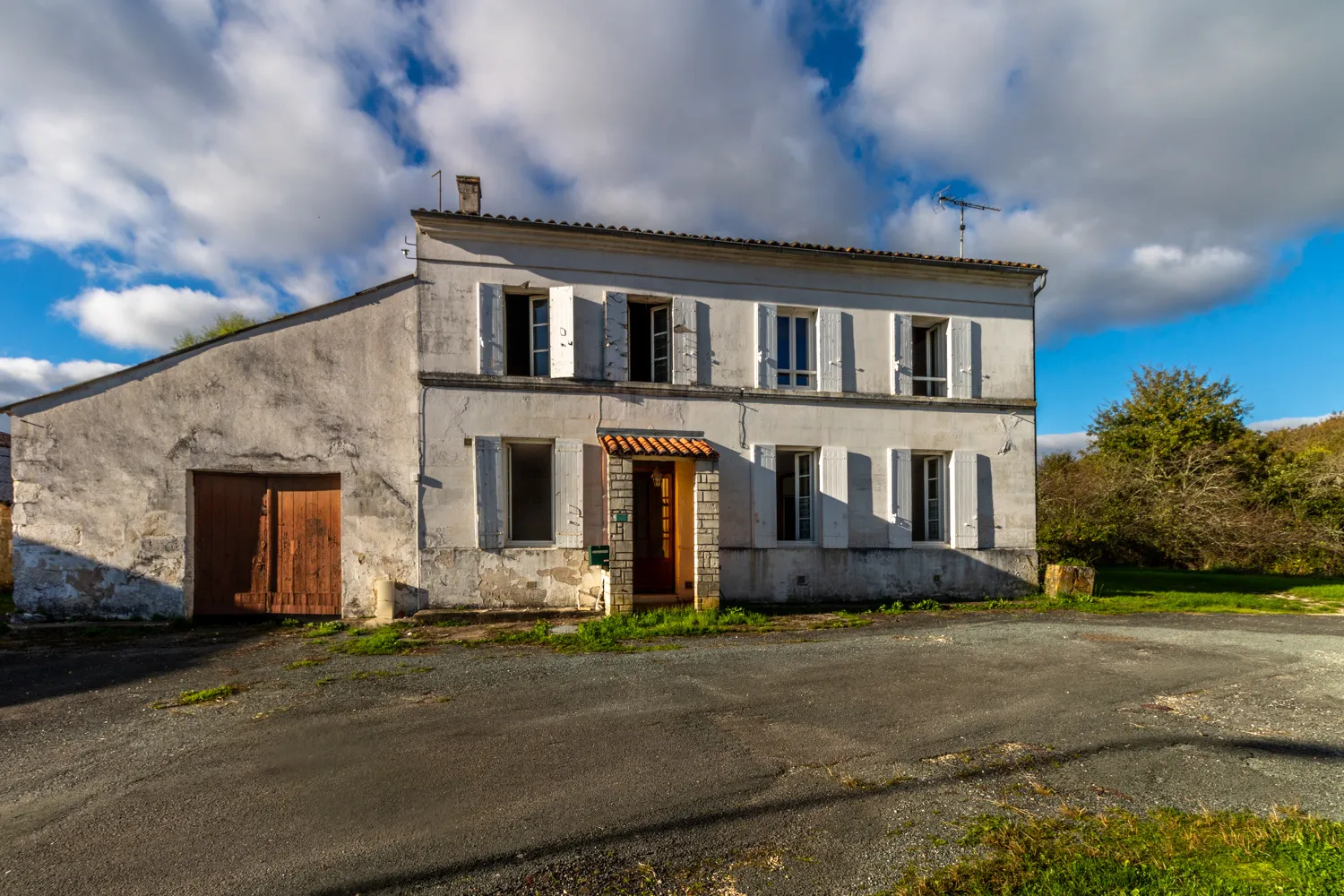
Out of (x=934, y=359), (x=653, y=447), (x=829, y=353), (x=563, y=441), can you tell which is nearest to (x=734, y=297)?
(x=829, y=353)

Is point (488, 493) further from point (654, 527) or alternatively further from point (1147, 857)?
point (1147, 857)

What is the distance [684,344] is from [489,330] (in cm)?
311

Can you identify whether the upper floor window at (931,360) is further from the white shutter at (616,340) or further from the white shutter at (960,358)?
the white shutter at (616,340)

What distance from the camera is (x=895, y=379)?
1134cm

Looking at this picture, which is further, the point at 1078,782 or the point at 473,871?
the point at 1078,782

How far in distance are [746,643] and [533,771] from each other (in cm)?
422

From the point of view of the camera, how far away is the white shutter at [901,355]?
1136cm

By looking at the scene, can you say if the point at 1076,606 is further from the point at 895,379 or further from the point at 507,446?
the point at 507,446

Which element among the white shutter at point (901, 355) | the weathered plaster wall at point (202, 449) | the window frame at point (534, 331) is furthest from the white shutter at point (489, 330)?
the white shutter at point (901, 355)

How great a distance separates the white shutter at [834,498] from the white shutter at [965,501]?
211 centimetres

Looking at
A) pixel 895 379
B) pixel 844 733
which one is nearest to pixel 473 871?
pixel 844 733

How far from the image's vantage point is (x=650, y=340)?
1092 cm

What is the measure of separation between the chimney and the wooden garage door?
488 centimetres

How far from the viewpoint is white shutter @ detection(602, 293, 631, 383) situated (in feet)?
33.6
